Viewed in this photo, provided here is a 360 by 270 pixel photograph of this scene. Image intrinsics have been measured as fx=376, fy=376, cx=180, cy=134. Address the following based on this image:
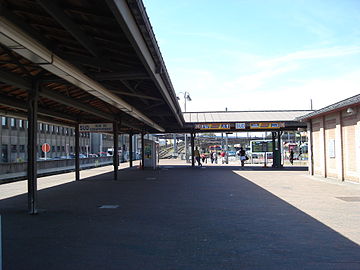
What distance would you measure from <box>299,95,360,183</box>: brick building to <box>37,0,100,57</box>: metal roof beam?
10.9m

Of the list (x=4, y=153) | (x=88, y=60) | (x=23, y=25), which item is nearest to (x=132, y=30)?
(x=23, y=25)

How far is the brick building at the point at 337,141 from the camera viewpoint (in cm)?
1598

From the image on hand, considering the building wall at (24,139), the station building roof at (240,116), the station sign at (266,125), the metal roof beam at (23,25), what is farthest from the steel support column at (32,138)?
the building wall at (24,139)

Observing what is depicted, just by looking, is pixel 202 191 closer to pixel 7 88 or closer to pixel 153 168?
pixel 7 88

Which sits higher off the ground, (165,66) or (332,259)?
(165,66)

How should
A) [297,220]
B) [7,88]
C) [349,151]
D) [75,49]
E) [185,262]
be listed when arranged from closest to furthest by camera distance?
[185,262] < [297,220] < [75,49] < [7,88] < [349,151]

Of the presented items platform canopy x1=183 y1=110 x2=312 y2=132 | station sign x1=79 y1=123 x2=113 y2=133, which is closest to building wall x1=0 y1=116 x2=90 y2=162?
platform canopy x1=183 y1=110 x2=312 y2=132

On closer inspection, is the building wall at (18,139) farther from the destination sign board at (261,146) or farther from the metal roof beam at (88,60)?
the metal roof beam at (88,60)

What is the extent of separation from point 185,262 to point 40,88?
728cm

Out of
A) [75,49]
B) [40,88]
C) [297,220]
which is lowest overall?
[297,220]

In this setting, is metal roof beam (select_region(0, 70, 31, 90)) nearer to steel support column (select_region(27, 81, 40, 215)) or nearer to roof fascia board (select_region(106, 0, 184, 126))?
steel support column (select_region(27, 81, 40, 215))

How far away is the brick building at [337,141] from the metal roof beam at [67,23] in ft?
35.9

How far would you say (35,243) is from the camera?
6551 millimetres

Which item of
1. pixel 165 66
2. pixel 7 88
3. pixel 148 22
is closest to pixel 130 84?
pixel 165 66
